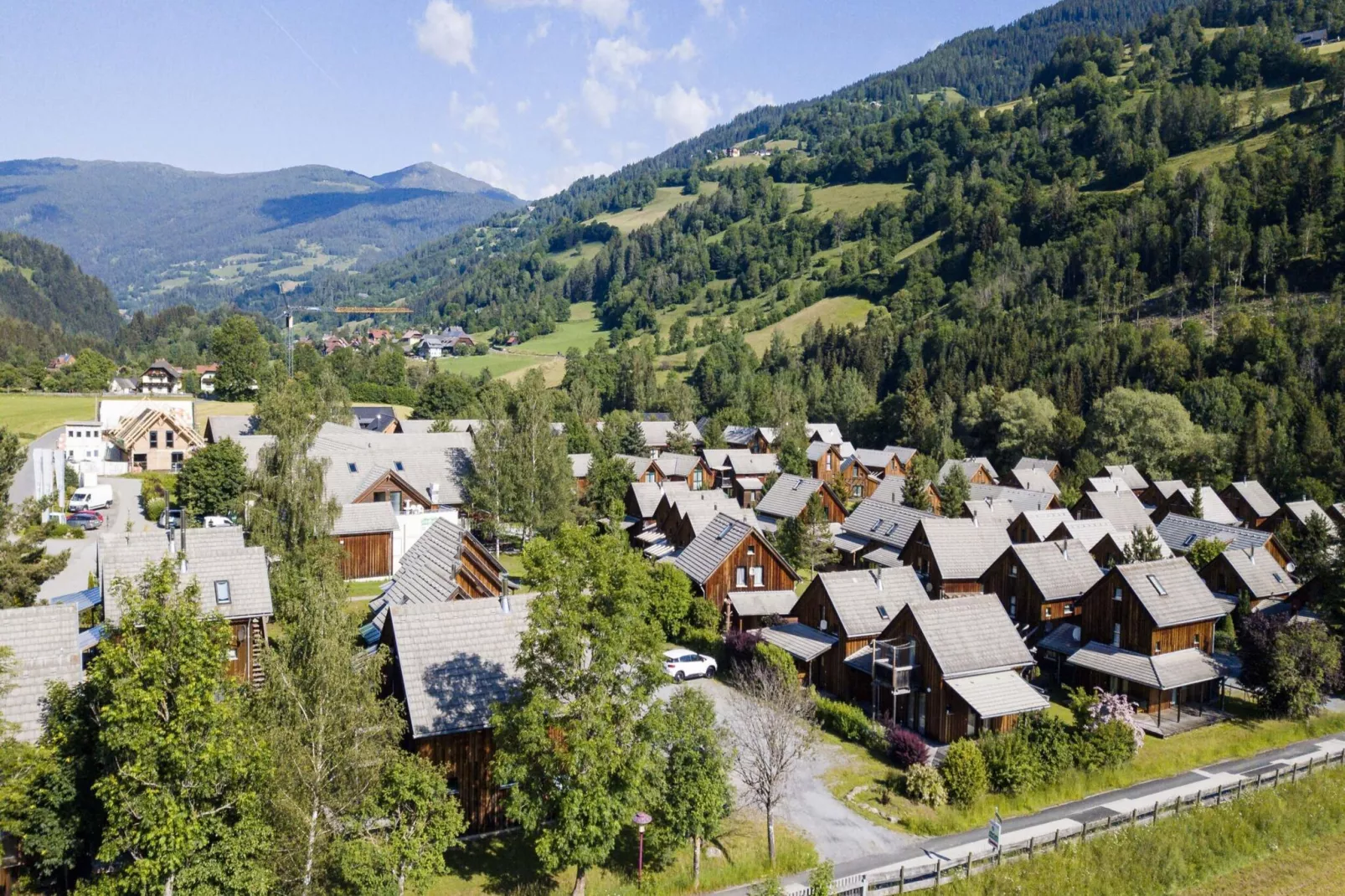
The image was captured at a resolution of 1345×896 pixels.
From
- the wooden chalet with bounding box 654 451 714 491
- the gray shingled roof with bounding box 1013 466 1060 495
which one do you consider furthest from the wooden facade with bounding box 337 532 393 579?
the gray shingled roof with bounding box 1013 466 1060 495

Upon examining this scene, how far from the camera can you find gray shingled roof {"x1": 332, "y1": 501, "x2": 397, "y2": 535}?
2157 inches

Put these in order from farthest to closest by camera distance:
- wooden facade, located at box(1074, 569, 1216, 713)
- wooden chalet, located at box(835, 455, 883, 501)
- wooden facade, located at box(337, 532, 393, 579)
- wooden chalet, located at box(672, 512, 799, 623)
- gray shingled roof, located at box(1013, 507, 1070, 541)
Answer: wooden chalet, located at box(835, 455, 883, 501)
gray shingled roof, located at box(1013, 507, 1070, 541)
wooden facade, located at box(337, 532, 393, 579)
wooden chalet, located at box(672, 512, 799, 623)
wooden facade, located at box(1074, 569, 1216, 713)

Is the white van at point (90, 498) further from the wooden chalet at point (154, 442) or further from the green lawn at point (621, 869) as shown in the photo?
the green lawn at point (621, 869)

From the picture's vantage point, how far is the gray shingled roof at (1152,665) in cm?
3791

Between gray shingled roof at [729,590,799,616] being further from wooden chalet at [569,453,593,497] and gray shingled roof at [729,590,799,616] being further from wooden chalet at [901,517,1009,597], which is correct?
wooden chalet at [569,453,593,497]

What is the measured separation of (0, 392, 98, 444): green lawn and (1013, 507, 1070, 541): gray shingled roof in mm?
90257

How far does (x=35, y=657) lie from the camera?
24.9 metres

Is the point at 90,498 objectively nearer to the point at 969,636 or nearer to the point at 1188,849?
the point at 969,636

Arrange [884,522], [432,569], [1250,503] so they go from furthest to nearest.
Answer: [1250,503] → [884,522] → [432,569]

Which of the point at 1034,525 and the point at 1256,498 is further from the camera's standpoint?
the point at 1256,498

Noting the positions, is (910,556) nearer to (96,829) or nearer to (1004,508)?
(1004,508)

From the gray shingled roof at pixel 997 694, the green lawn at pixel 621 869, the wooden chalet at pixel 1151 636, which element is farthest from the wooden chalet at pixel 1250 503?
the green lawn at pixel 621 869

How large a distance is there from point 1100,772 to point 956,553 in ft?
65.6

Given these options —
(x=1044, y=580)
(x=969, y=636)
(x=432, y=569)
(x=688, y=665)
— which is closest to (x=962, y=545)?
(x=1044, y=580)
